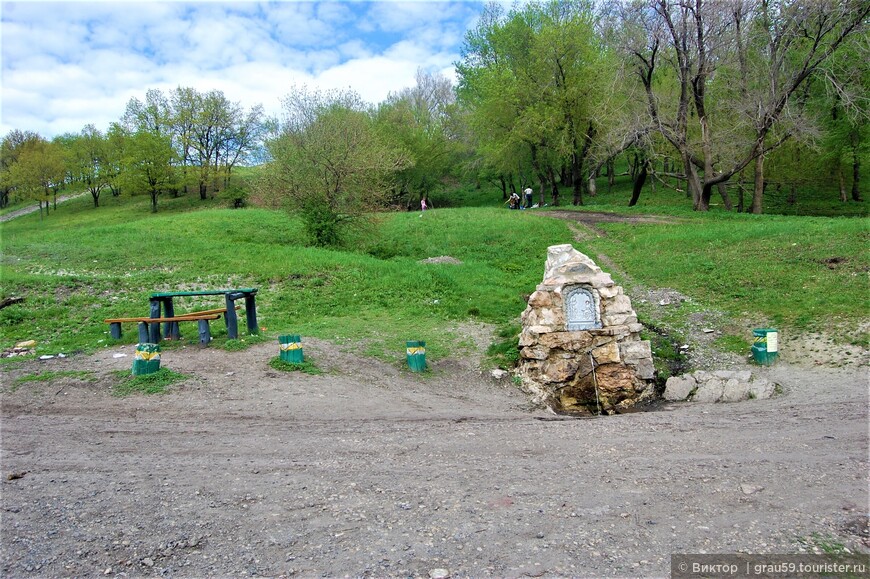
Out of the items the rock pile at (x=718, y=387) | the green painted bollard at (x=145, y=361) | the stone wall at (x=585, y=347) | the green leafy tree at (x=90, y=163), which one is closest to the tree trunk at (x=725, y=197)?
the stone wall at (x=585, y=347)

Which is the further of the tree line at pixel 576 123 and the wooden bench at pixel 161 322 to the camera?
the tree line at pixel 576 123

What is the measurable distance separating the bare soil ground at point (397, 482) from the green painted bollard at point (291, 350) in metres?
1.03

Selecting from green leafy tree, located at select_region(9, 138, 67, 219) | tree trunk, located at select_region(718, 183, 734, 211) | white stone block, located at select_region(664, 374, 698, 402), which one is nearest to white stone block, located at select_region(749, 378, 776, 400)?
Answer: white stone block, located at select_region(664, 374, 698, 402)

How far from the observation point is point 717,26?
2192 cm

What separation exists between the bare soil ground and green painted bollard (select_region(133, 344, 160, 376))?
16.5 inches

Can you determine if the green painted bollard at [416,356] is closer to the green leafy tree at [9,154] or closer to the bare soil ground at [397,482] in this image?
the bare soil ground at [397,482]

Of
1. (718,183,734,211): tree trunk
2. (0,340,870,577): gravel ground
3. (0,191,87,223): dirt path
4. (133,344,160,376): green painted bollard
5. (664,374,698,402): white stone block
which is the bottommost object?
(664,374,698,402): white stone block

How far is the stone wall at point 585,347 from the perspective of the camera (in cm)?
1012

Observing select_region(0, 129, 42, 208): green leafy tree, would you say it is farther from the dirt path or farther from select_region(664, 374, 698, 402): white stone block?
select_region(664, 374, 698, 402): white stone block

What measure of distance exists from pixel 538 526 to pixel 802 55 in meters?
27.7

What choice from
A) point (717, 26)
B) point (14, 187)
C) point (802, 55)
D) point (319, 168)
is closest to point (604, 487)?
point (319, 168)

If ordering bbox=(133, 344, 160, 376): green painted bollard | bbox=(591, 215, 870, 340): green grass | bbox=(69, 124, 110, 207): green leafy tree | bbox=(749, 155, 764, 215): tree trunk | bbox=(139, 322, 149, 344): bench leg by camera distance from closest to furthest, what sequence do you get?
bbox=(133, 344, 160, 376): green painted bollard
bbox=(139, 322, 149, 344): bench leg
bbox=(591, 215, 870, 340): green grass
bbox=(749, 155, 764, 215): tree trunk
bbox=(69, 124, 110, 207): green leafy tree

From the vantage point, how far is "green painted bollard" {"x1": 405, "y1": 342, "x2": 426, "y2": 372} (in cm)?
1017

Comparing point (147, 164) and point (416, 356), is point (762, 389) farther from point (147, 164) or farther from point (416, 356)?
point (147, 164)
